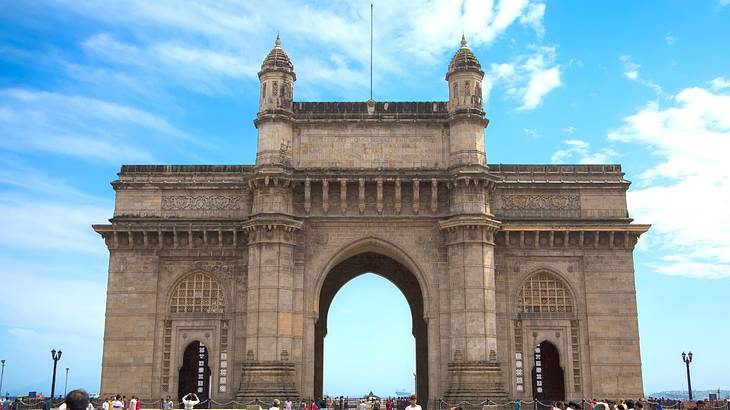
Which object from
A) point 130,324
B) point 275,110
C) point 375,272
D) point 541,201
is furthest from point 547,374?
point 130,324

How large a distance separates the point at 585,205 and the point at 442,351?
1028cm

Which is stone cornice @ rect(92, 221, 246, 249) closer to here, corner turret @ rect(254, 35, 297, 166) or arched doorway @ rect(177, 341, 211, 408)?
corner turret @ rect(254, 35, 297, 166)

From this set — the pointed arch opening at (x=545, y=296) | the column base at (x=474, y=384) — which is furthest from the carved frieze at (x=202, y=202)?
the pointed arch opening at (x=545, y=296)

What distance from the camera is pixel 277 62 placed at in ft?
124

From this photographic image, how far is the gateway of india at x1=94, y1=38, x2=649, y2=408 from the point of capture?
116 feet

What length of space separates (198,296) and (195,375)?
153 inches

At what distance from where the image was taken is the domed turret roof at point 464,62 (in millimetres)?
37656

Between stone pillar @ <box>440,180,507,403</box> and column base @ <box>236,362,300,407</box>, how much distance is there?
6.85m

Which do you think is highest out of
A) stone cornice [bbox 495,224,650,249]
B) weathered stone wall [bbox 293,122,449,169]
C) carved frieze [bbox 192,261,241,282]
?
weathered stone wall [bbox 293,122,449,169]

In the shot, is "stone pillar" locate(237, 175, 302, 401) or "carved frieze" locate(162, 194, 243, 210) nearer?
"stone pillar" locate(237, 175, 302, 401)

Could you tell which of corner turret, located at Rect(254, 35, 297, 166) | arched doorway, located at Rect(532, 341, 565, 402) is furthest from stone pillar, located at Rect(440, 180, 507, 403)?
corner turret, located at Rect(254, 35, 297, 166)

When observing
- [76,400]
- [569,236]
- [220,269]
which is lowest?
[76,400]

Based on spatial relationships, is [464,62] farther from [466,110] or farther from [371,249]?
[371,249]

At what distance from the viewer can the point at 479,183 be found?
119 feet
